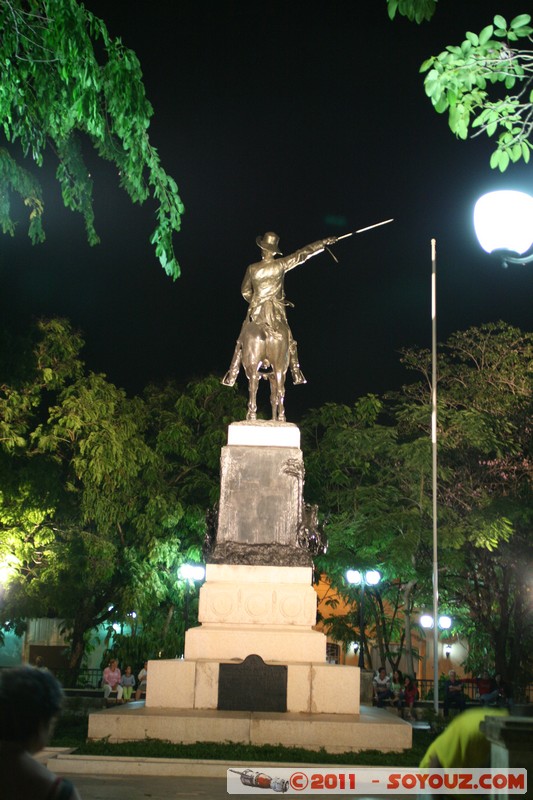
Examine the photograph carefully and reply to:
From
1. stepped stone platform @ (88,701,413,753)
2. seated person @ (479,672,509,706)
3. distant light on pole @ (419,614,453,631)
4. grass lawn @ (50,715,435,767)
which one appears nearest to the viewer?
grass lawn @ (50,715,435,767)

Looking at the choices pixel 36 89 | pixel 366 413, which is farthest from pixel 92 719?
pixel 366 413

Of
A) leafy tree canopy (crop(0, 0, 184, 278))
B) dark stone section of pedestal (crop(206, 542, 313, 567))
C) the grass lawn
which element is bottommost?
the grass lawn

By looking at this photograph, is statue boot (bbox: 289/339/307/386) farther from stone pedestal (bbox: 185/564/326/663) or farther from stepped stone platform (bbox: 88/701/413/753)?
stepped stone platform (bbox: 88/701/413/753)

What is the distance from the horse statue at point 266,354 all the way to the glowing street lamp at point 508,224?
11.1m

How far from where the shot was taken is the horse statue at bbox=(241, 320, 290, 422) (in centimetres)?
1747

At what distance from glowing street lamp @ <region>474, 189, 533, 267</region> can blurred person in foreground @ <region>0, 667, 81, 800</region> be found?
14.7ft

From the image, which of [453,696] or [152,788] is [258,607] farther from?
[453,696]

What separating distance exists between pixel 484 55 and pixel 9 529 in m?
20.4

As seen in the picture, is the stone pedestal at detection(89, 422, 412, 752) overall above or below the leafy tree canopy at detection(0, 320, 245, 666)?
below

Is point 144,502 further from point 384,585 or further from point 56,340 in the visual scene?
point 384,585

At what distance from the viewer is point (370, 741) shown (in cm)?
1275

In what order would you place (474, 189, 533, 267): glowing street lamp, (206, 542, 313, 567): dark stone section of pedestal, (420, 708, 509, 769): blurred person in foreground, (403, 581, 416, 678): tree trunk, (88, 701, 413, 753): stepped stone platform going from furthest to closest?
1. (403, 581, 416, 678): tree trunk
2. (206, 542, 313, 567): dark stone section of pedestal
3. (88, 701, 413, 753): stepped stone platform
4. (474, 189, 533, 267): glowing street lamp
5. (420, 708, 509, 769): blurred person in foreground

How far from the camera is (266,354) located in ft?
57.6

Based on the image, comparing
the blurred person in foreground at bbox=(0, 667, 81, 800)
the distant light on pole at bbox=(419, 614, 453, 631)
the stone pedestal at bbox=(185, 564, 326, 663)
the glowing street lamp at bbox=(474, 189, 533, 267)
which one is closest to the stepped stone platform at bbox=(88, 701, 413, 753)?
the stone pedestal at bbox=(185, 564, 326, 663)
